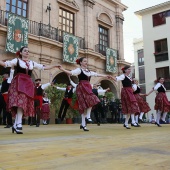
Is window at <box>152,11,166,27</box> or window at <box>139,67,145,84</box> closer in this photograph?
window at <box>152,11,166,27</box>

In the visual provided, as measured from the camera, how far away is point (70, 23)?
15062 mm

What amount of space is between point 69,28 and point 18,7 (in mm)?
3527

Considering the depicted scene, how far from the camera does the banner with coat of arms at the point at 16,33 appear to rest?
1118 centimetres

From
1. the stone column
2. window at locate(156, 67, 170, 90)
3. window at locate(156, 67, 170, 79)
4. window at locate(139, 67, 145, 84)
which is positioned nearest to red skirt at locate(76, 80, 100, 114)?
the stone column

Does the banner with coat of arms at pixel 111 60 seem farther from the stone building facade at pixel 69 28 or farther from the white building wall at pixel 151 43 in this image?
the white building wall at pixel 151 43

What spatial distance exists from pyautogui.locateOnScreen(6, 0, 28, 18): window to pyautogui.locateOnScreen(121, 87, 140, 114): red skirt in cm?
845

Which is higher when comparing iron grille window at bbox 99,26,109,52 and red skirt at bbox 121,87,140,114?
iron grille window at bbox 99,26,109,52

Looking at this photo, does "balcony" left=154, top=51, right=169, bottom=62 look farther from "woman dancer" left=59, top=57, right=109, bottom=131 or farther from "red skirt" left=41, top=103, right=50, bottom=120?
"woman dancer" left=59, top=57, right=109, bottom=131

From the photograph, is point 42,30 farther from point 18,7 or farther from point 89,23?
point 89,23

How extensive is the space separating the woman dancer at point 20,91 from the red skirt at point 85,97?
1.09 m

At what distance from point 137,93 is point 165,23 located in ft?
49.3

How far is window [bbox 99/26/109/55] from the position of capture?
1684cm

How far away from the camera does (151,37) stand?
21844mm

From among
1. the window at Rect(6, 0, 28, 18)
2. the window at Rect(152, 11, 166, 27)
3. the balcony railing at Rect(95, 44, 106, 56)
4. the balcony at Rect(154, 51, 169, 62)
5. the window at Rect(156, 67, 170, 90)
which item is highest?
the window at Rect(152, 11, 166, 27)
